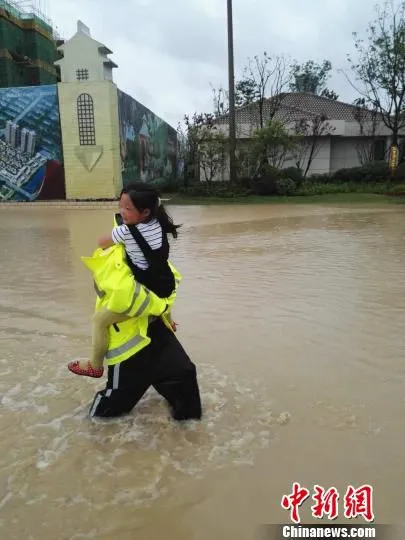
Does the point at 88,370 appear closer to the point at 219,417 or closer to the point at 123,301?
the point at 123,301

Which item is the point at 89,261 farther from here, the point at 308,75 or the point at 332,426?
the point at 308,75

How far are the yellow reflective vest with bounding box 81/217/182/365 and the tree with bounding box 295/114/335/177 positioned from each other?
26.8 metres

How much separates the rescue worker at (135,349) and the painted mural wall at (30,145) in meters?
20.8

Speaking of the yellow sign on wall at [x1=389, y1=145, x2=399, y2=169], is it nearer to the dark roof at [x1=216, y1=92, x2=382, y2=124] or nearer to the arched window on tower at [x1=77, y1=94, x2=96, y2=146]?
the dark roof at [x1=216, y1=92, x2=382, y2=124]

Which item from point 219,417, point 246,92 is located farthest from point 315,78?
→ point 219,417

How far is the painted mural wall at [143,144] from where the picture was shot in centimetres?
2341

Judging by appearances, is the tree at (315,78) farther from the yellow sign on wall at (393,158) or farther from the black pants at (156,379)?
the black pants at (156,379)

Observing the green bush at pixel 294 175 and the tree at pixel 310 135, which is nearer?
the green bush at pixel 294 175

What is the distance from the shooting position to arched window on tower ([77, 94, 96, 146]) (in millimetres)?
21359

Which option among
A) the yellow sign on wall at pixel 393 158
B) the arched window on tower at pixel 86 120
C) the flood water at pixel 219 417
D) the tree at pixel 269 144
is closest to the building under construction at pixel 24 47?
the arched window on tower at pixel 86 120

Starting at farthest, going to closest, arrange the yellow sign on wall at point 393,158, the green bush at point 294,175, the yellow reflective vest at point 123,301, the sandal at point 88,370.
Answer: the yellow sign on wall at point 393,158 < the green bush at point 294,175 < the sandal at point 88,370 < the yellow reflective vest at point 123,301

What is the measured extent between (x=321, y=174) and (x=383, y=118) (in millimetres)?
4683

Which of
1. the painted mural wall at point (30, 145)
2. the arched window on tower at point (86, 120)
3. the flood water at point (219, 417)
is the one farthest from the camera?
the painted mural wall at point (30, 145)

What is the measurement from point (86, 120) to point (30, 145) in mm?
2919
